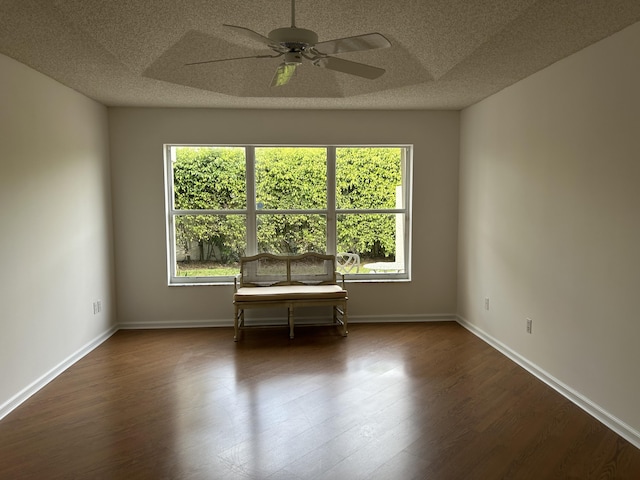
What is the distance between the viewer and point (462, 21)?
275 centimetres

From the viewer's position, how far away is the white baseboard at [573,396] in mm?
2641

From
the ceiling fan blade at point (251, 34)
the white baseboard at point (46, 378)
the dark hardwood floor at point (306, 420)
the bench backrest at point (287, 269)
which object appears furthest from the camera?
the bench backrest at point (287, 269)

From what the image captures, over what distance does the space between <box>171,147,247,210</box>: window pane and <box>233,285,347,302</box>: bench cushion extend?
1052 millimetres

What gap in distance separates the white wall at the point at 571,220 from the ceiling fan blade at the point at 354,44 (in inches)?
60.9

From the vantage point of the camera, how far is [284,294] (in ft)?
15.1

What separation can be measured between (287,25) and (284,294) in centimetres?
256

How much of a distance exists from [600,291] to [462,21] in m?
1.90

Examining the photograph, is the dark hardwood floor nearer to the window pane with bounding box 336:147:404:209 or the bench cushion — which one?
the bench cushion

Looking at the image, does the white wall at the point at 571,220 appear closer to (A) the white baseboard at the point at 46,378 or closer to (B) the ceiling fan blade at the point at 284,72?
(B) the ceiling fan blade at the point at 284,72

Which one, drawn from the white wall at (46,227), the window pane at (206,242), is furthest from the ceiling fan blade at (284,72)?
the window pane at (206,242)

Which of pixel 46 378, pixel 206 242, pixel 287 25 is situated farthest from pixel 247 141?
pixel 46 378

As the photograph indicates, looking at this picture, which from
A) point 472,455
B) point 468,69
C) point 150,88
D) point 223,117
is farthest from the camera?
point 223,117

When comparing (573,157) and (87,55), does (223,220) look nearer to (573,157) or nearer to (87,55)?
(87,55)

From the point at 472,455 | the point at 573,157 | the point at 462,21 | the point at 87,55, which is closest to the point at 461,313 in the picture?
the point at 573,157
